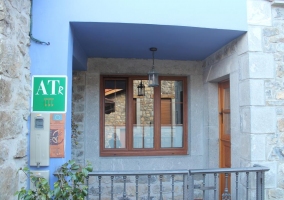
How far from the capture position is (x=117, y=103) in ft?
13.2

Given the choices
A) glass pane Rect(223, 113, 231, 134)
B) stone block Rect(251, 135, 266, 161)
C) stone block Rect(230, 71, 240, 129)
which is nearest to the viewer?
stone block Rect(251, 135, 266, 161)

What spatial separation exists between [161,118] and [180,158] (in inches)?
29.4

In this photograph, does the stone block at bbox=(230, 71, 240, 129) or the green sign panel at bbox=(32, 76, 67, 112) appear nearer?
the green sign panel at bbox=(32, 76, 67, 112)

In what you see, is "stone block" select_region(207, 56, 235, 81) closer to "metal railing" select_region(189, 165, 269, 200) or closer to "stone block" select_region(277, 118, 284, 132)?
"stone block" select_region(277, 118, 284, 132)

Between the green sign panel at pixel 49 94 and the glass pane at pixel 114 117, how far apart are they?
1.78 meters

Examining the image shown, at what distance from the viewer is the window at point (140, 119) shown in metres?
3.98

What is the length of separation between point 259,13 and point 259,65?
59cm

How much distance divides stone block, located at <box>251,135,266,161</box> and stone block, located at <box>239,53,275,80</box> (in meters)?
0.69

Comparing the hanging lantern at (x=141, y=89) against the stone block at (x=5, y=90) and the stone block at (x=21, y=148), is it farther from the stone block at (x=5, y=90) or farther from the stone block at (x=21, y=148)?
the stone block at (x=5, y=90)

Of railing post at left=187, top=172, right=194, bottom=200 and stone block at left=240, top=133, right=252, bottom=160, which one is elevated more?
stone block at left=240, top=133, right=252, bottom=160

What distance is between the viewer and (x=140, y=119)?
13.2 feet

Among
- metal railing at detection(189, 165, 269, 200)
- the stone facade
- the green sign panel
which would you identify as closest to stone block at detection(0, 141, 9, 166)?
the green sign panel

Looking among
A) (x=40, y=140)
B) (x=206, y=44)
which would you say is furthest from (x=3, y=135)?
(x=206, y=44)

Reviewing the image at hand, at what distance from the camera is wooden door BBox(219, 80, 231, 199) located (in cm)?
350
